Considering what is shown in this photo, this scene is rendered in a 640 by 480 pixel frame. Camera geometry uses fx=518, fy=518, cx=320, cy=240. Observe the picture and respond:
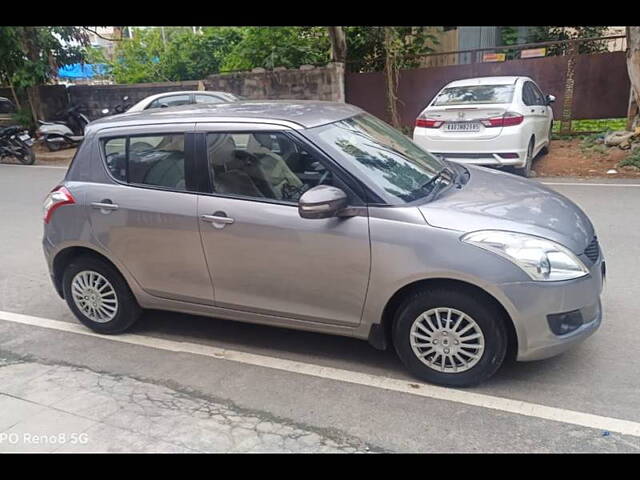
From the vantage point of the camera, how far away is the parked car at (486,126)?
7.68 m

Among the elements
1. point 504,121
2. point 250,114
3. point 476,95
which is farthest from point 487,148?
point 250,114

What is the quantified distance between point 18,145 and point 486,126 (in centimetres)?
1172

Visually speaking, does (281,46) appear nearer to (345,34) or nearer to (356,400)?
(345,34)

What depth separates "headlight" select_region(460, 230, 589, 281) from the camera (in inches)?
112

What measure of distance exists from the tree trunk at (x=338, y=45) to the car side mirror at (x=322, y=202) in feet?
37.3

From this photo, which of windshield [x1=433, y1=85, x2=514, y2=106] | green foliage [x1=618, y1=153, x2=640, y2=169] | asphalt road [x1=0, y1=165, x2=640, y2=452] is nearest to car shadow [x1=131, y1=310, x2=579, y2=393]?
asphalt road [x1=0, y1=165, x2=640, y2=452]

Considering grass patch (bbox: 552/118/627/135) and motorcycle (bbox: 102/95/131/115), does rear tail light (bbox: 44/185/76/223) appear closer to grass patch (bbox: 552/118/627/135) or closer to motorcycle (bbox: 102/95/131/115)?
grass patch (bbox: 552/118/627/135)

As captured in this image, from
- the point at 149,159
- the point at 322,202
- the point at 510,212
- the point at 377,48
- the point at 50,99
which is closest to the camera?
the point at 322,202

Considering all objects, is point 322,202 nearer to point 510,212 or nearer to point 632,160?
point 510,212

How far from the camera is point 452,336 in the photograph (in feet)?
10.0

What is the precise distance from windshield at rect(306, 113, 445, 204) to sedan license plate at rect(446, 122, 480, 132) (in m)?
4.10

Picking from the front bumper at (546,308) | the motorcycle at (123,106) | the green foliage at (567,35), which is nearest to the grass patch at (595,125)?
the green foliage at (567,35)

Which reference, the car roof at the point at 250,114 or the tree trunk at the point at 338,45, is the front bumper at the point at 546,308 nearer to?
the car roof at the point at 250,114
